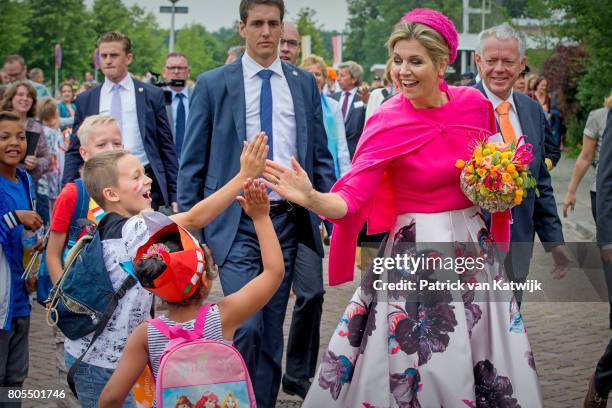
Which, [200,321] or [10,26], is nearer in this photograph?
[200,321]

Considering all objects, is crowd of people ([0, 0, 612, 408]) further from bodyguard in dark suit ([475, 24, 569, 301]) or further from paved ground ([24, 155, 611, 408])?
paved ground ([24, 155, 611, 408])

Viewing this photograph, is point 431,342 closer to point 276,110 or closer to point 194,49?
point 276,110

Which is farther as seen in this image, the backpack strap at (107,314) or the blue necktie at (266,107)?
the blue necktie at (266,107)

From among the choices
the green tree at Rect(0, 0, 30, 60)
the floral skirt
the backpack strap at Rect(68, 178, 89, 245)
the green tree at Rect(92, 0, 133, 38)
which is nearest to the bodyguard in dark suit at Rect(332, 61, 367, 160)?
the backpack strap at Rect(68, 178, 89, 245)

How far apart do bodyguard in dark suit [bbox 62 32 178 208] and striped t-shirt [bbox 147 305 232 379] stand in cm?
472

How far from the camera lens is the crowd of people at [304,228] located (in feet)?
13.4

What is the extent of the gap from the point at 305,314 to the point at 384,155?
2.25m

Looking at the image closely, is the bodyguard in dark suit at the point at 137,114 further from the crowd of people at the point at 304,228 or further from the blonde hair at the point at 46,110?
the blonde hair at the point at 46,110

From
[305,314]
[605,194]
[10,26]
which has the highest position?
[10,26]

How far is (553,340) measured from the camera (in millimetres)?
8555

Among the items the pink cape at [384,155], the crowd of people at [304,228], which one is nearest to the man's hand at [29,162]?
the crowd of people at [304,228]

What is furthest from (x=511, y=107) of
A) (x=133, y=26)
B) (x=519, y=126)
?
(x=133, y=26)

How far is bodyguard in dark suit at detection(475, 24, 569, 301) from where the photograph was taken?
239 inches

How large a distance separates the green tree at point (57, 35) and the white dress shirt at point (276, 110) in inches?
2133
